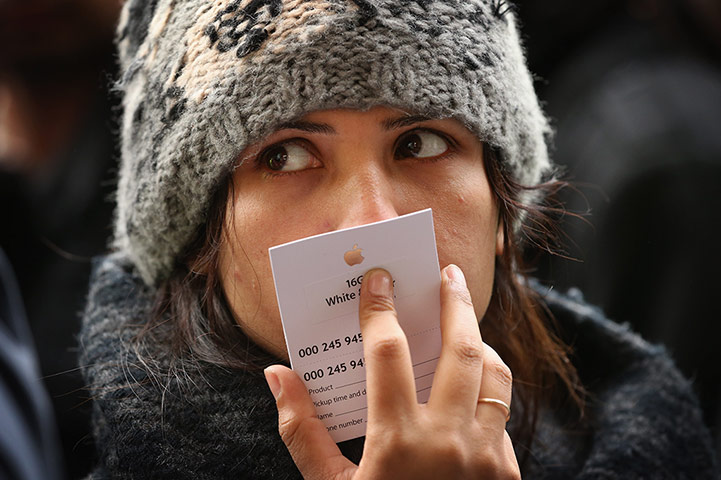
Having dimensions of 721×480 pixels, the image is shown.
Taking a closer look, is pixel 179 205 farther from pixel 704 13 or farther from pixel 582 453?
pixel 704 13

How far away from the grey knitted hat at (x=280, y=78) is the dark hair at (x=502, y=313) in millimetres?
53

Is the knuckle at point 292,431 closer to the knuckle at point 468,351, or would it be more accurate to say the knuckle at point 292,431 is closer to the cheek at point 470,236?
the knuckle at point 468,351

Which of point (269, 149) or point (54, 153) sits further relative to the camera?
point (54, 153)

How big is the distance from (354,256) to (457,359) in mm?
235

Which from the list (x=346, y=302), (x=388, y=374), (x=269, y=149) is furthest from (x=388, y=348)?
(x=269, y=149)

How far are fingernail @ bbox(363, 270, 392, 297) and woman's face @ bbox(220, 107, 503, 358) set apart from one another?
11 cm

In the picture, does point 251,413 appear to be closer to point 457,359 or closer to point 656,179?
point 457,359

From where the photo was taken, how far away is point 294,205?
1.25 m

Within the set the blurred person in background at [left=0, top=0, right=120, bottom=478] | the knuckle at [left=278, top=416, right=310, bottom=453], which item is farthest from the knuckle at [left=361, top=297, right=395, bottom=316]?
the blurred person in background at [left=0, top=0, right=120, bottom=478]

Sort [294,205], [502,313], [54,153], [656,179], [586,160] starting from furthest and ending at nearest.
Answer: [54,153] → [586,160] → [656,179] → [502,313] → [294,205]

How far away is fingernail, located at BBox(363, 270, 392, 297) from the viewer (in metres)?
1.11

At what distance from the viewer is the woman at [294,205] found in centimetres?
109

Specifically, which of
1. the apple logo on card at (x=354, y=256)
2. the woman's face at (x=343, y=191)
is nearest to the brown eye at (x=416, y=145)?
the woman's face at (x=343, y=191)

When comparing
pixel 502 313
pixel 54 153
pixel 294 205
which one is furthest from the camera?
pixel 54 153
